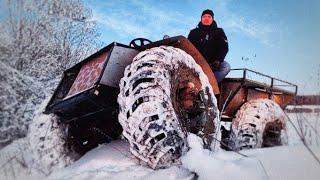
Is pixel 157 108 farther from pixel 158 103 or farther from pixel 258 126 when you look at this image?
pixel 258 126

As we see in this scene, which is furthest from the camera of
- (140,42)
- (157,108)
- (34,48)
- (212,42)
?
(34,48)

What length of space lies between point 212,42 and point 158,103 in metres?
1.12

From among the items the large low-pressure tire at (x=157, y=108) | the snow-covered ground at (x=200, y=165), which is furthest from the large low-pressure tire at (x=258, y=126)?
the large low-pressure tire at (x=157, y=108)

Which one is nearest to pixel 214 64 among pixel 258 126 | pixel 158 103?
pixel 258 126

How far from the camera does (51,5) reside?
349cm

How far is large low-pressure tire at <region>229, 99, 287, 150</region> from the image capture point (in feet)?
7.62

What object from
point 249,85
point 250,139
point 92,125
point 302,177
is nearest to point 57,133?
point 92,125

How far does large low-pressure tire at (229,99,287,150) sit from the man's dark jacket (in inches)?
12.7

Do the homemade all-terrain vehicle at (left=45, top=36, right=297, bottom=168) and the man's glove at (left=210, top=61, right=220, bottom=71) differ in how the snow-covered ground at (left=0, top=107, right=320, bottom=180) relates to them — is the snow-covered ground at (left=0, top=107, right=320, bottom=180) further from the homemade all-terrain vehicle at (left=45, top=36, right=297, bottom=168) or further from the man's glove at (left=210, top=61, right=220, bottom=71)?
the man's glove at (left=210, top=61, right=220, bottom=71)

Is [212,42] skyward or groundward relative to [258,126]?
skyward

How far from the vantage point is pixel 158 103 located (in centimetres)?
158

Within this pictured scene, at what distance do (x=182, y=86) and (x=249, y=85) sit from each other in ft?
2.86

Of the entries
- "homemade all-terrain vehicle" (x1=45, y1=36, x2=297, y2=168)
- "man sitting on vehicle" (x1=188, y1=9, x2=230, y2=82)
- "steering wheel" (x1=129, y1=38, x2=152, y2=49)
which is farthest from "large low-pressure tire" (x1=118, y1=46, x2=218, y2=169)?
"man sitting on vehicle" (x1=188, y1=9, x2=230, y2=82)

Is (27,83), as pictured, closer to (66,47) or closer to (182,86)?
(66,47)
